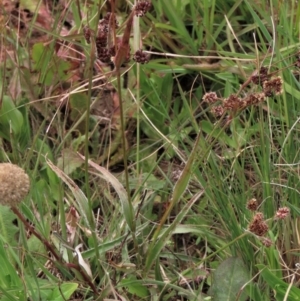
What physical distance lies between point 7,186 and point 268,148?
0.56 m

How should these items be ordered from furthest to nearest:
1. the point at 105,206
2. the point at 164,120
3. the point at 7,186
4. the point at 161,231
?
the point at 164,120 → the point at 105,206 → the point at 161,231 → the point at 7,186

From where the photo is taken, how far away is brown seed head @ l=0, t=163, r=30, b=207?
1.12 metres

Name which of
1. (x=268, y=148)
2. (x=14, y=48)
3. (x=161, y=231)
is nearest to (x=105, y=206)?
(x=161, y=231)

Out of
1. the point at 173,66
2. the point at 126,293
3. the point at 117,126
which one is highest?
the point at 173,66

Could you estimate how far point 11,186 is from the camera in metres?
1.13

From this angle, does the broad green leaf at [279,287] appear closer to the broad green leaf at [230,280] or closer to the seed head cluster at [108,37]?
the broad green leaf at [230,280]

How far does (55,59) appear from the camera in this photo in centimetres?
193

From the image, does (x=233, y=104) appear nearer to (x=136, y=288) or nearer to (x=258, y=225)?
(x=258, y=225)

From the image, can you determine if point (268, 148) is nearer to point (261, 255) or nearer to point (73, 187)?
point (261, 255)

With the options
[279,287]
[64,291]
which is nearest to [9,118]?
[64,291]

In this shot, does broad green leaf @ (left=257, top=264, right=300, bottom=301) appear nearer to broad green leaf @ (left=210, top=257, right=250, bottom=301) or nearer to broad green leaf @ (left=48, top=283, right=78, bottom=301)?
broad green leaf @ (left=210, top=257, right=250, bottom=301)

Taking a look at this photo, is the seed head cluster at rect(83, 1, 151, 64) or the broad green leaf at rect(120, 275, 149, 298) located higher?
the seed head cluster at rect(83, 1, 151, 64)

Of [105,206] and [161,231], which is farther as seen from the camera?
[105,206]

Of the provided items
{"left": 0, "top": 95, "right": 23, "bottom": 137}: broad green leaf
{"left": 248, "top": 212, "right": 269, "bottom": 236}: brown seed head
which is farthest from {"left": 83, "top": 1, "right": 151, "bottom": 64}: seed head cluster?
{"left": 0, "top": 95, "right": 23, "bottom": 137}: broad green leaf
